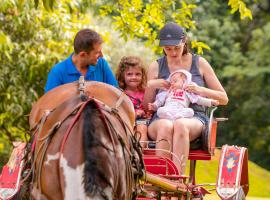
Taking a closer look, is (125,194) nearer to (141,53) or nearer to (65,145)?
(65,145)

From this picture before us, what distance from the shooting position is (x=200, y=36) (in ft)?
108

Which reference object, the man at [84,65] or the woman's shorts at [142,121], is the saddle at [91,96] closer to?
the man at [84,65]

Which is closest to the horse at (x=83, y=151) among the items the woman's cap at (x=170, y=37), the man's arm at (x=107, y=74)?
the man's arm at (x=107, y=74)

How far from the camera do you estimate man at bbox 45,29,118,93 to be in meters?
7.06

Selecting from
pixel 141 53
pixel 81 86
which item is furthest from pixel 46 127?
pixel 141 53

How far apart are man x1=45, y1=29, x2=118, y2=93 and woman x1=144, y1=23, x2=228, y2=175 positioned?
3.87 feet

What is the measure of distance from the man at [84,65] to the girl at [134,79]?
4.80 feet

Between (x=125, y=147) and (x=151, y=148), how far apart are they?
255 centimetres

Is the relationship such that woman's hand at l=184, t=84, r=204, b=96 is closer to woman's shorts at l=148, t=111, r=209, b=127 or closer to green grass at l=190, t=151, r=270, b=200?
woman's shorts at l=148, t=111, r=209, b=127

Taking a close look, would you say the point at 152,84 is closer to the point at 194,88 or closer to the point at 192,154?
the point at 194,88

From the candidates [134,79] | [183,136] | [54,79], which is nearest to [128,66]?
[134,79]

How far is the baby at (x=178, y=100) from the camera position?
8773mm

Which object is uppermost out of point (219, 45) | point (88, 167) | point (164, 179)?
point (88, 167)

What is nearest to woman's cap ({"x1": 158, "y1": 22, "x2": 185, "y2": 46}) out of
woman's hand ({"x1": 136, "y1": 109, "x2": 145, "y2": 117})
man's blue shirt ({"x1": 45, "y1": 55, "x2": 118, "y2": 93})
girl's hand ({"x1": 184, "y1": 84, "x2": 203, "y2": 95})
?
girl's hand ({"x1": 184, "y1": 84, "x2": 203, "y2": 95})
